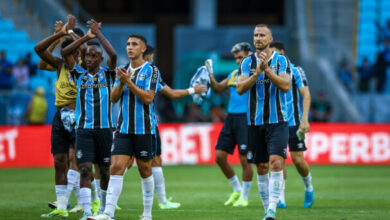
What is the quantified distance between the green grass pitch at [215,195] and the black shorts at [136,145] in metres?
1.25

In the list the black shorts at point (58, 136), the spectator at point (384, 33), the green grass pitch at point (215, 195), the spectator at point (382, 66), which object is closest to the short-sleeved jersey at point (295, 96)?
the green grass pitch at point (215, 195)

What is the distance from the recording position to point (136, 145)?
28.7 feet

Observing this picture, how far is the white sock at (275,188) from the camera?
8.63 metres

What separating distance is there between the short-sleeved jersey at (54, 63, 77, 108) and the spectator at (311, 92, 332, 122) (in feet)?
49.4

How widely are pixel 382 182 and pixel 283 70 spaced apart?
8.12 meters

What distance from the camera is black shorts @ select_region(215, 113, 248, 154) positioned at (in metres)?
12.0

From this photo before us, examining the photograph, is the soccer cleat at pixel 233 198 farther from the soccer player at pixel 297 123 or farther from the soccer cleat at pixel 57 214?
the soccer cleat at pixel 57 214

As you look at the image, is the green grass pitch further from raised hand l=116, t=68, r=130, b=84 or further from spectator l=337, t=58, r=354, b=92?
spectator l=337, t=58, r=354, b=92

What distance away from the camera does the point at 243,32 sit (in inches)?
1228

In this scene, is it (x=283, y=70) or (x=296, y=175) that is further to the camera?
(x=296, y=175)

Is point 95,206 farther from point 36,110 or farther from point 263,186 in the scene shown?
point 36,110

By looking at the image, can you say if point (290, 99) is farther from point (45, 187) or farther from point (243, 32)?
point (243, 32)

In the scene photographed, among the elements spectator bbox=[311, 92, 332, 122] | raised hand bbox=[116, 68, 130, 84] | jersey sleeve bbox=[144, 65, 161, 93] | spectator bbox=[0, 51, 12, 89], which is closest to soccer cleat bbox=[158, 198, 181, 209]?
jersey sleeve bbox=[144, 65, 161, 93]

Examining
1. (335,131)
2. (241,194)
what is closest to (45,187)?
(241,194)
